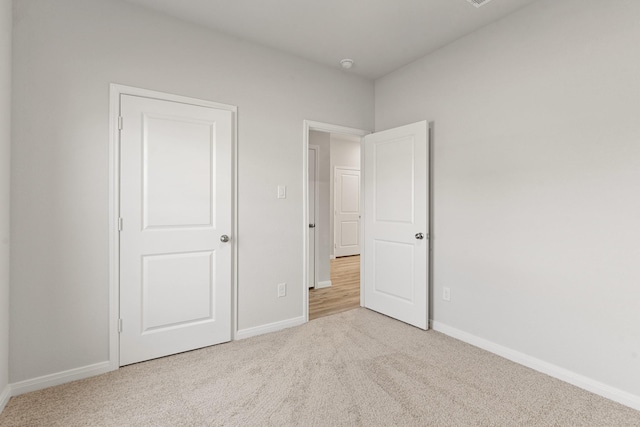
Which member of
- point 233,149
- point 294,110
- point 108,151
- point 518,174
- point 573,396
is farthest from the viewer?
point 294,110

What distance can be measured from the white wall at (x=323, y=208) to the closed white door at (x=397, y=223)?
1.12m

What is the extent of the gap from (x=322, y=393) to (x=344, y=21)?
274 centimetres

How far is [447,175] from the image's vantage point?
9.62 ft

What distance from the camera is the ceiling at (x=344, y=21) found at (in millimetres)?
2332

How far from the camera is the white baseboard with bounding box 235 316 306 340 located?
110 inches

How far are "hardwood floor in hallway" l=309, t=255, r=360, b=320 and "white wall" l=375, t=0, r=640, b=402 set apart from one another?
3.83 ft

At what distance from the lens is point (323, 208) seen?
4711 mm

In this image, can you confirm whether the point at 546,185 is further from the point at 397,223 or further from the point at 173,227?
the point at 173,227

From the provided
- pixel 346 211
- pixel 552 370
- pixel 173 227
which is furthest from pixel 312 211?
pixel 552 370

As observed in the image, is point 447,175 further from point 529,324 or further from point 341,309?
point 341,309

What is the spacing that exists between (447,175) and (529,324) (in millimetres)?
1374

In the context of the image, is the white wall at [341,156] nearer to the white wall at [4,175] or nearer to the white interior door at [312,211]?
the white interior door at [312,211]

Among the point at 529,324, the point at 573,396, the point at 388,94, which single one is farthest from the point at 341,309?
the point at 388,94

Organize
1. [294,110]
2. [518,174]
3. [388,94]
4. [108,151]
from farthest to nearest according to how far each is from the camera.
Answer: [388,94]
[294,110]
[518,174]
[108,151]
